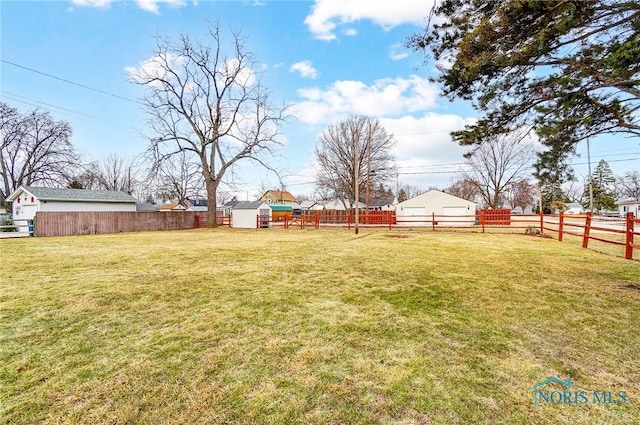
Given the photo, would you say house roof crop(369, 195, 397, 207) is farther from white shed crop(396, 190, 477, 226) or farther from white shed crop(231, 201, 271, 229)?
white shed crop(231, 201, 271, 229)

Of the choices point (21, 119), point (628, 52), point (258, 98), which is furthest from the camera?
point (21, 119)

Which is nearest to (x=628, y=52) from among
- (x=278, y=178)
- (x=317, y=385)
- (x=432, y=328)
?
(x=432, y=328)

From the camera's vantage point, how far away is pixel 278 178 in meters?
21.0

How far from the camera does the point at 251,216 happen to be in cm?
2058

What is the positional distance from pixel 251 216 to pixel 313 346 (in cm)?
1875

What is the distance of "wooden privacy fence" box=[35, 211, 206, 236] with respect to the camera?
581 inches

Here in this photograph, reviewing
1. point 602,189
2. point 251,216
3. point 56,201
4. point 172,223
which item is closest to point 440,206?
point 251,216

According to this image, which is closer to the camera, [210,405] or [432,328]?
[210,405]

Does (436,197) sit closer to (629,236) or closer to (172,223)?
(629,236)

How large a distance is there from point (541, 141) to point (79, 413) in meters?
6.07

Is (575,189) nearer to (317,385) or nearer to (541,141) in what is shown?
(541,141)

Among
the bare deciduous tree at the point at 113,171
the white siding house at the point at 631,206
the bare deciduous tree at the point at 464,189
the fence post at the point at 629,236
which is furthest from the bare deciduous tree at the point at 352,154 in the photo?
the white siding house at the point at 631,206

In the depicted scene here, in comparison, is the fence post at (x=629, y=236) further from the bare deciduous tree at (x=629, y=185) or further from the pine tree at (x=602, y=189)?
the bare deciduous tree at (x=629, y=185)

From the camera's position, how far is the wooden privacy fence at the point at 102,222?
14.8 m
